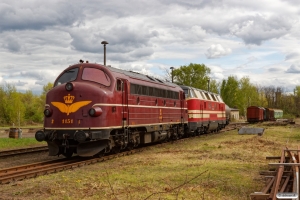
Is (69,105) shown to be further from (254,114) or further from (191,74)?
(191,74)

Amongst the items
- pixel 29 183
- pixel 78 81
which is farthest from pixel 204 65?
pixel 29 183

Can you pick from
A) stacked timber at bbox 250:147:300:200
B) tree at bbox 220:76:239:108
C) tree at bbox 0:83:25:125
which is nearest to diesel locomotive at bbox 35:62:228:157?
stacked timber at bbox 250:147:300:200

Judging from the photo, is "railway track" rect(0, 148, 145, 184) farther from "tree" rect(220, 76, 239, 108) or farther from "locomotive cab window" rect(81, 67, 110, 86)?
"tree" rect(220, 76, 239, 108)

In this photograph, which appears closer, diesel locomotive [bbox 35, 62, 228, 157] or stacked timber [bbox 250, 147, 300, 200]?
stacked timber [bbox 250, 147, 300, 200]

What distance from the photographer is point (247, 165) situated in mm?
13234

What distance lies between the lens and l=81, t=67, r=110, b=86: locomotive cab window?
51.2 ft

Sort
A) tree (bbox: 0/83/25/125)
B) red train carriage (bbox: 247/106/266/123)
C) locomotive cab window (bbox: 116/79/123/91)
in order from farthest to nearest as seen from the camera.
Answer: tree (bbox: 0/83/25/125) < red train carriage (bbox: 247/106/266/123) < locomotive cab window (bbox: 116/79/123/91)

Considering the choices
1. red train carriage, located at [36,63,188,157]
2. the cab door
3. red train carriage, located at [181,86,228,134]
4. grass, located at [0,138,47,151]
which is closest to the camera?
red train carriage, located at [36,63,188,157]

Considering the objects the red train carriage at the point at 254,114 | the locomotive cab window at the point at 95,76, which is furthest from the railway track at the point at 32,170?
the red train carriage at the point at 254,114

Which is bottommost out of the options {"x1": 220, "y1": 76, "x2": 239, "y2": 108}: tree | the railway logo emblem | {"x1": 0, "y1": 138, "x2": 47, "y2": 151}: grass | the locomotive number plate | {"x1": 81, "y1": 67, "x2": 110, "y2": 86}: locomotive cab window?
{"x1": 0, "y1": 138, "x2": 47, "y2": 151}: grass

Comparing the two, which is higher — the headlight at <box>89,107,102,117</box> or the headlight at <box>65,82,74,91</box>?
the headlight at <box>65,82,74,91</box>

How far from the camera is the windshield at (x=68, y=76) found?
52.1 feet

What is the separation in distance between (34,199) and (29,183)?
2103 millimetres

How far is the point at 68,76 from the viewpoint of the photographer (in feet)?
52.6
